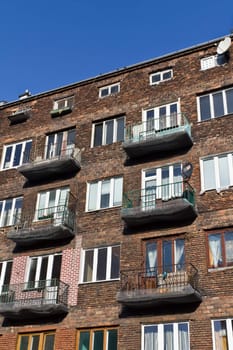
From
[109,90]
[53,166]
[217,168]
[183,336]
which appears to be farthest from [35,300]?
[109,90]

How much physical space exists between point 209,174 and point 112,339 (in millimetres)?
7712

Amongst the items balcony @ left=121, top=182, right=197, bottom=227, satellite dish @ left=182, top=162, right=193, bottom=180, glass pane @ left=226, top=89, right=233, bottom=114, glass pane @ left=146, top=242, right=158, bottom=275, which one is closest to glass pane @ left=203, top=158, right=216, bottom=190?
satellite dish @ left=182, top=162, right=193, bottom=180

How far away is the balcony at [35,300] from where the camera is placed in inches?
746

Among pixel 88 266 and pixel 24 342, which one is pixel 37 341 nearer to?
pixel 24 342

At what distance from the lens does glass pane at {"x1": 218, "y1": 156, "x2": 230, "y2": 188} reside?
745 inches

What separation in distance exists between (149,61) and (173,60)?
4.35 ft

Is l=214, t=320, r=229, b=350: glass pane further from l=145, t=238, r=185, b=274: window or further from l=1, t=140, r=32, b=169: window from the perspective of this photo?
l=1, t=140, r=32, b=169: window

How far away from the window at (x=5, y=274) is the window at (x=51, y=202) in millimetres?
2580

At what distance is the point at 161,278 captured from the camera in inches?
706

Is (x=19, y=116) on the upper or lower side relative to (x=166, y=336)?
upper

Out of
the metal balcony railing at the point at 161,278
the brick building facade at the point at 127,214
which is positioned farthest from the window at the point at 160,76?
the metal balcony railing at the point at 161,278

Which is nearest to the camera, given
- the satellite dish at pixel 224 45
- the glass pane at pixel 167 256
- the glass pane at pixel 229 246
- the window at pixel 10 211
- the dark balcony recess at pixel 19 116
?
the glass pane at pixel 229 246

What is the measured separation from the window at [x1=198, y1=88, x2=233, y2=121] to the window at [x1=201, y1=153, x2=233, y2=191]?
223 cm

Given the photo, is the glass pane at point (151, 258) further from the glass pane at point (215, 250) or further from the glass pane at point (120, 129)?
the glass pane at point (120, 129)
